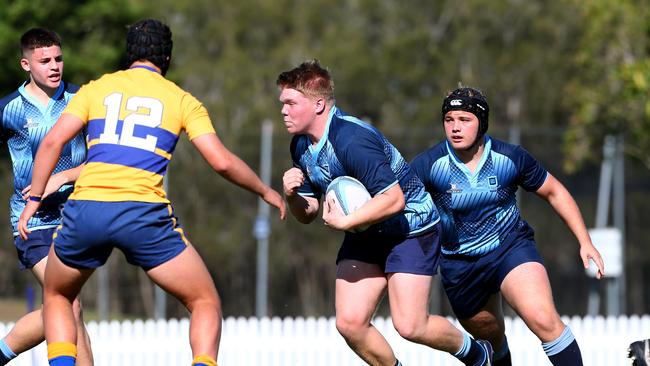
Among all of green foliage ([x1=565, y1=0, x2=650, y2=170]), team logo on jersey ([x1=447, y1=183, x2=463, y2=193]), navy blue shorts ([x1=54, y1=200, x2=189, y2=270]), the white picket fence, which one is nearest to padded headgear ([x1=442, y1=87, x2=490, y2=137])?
team logo on jersey ([x1=447, y1=183, x2=463, y2=193])

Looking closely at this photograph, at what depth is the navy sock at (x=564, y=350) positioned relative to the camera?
6340 mm

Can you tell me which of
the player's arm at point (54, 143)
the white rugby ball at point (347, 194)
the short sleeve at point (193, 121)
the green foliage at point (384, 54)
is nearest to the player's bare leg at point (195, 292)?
the short sleeve at point (193, 121)

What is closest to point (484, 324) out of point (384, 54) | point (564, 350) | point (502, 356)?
point (502, 356)

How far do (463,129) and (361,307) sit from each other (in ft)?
3.88

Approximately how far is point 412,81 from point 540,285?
2705cm

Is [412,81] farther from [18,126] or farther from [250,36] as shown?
[18,126]

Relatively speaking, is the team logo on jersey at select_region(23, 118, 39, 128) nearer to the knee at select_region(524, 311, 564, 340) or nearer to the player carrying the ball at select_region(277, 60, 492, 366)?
the player carrying the ball at select_region(277, 60, 492, 366)

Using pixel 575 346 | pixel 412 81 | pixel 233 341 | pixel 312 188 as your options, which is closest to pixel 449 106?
pixel 312 188

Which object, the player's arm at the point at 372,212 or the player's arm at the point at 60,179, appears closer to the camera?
the player's arm at the point at 372,212

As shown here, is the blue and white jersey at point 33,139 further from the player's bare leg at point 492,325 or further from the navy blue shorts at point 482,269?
the player's bare leg at point 492,325

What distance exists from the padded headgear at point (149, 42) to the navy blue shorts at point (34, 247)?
5.17 ft

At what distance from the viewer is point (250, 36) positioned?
112ft

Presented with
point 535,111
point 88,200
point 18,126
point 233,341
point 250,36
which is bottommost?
point 233,341

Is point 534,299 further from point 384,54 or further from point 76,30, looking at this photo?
point 384,54
